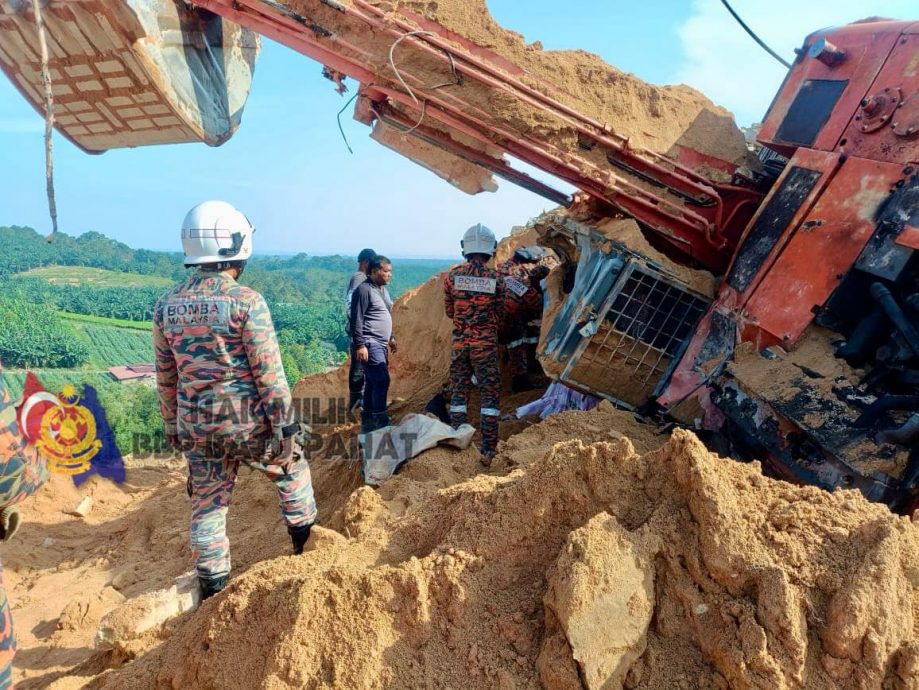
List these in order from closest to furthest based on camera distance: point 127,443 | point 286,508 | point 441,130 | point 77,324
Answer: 1. point 286,508
2. point 441,130
3. point 127,443
4. point 77,324

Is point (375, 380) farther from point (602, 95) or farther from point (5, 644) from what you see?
point (5, 644)

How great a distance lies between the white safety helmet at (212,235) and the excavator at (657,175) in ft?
4.15

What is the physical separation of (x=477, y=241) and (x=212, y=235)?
245cm

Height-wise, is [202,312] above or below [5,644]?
above

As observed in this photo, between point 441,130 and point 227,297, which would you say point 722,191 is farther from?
point 227,297

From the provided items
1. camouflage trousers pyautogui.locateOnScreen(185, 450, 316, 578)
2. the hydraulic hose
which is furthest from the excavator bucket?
the hydraulic hose

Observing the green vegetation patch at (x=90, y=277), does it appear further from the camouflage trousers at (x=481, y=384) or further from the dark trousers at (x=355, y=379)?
the camouflage trousers at (x=481, y=384)

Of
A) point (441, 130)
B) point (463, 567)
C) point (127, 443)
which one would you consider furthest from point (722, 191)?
point (127, 443)

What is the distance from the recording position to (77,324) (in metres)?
13.6

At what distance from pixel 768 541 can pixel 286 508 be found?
A: 95.5 inches

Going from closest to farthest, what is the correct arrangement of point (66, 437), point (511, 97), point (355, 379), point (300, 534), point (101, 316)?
1. point (300, 534)
2. point (511, 97)
3. point (66, 437)
4. point (355, 379)
5. point (101, 316)

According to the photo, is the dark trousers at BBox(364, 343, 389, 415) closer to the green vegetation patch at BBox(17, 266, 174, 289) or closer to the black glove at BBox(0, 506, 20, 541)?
the black glove at BBox(0, 506, 20, 541)

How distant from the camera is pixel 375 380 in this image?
541 cm

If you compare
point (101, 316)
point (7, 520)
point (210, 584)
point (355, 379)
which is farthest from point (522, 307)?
point (101, 316)
